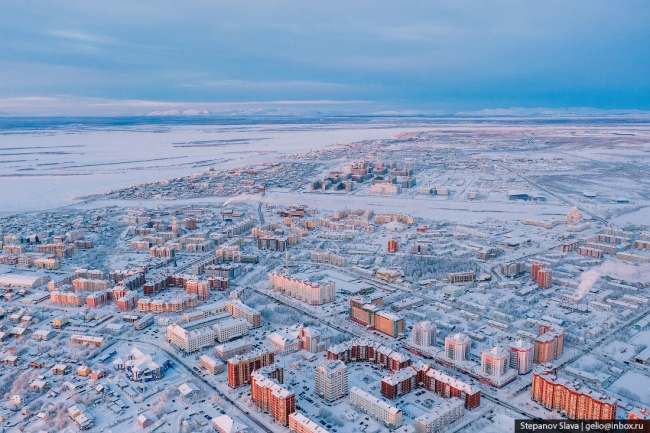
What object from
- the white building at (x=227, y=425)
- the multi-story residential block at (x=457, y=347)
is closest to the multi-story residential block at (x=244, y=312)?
the white building at (x=227, y=425)

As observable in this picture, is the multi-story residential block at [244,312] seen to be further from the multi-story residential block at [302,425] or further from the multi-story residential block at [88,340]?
the multi-story residential block at [302,425]

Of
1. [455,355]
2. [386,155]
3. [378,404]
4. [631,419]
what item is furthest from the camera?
[386,155]

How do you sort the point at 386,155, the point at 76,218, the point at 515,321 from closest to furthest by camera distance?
the point at 515,321, the point at 76,218, the point at 386,155

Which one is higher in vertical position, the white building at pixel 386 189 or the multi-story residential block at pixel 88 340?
Result: the white building at pixel 386 189

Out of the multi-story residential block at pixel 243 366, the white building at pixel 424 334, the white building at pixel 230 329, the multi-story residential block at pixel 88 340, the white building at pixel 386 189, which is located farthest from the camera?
the white building at pixel 386 189

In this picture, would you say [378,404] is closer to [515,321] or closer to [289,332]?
[289,332]

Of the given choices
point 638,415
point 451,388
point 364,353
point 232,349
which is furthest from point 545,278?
point 232,349

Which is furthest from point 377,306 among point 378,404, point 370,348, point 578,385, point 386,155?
point 386,155

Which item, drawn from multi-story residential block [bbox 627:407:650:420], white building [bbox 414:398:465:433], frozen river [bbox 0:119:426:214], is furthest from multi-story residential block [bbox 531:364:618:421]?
frozen river [bbox 0:119:426:214]

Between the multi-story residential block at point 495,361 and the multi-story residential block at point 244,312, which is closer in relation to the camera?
the multi-story residential block at point 495,361
